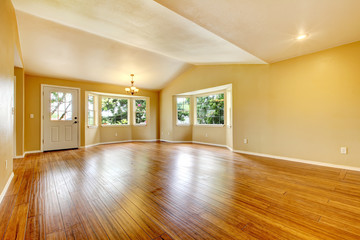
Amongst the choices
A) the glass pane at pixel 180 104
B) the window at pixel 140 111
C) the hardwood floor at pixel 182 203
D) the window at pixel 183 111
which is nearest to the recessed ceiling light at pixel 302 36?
the hardwood floor at pixel 182 203

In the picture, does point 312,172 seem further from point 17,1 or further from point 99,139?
point 99,139

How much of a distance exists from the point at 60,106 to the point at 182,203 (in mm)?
5473

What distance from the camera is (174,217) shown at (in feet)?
5.41

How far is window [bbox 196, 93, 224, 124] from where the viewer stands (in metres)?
6.07

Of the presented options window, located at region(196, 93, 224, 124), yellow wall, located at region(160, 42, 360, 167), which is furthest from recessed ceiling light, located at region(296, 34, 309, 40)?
window, located at region(196, 93, 224, 124)

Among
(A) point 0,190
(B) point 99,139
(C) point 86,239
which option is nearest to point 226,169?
(C) point 86,239

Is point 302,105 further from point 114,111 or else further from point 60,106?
point 60,106

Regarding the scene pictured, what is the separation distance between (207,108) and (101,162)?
4.23m

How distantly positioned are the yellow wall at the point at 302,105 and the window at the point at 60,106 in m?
5.16

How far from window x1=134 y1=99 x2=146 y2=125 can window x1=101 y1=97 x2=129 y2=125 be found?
418 millimetres

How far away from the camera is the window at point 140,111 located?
752 cm

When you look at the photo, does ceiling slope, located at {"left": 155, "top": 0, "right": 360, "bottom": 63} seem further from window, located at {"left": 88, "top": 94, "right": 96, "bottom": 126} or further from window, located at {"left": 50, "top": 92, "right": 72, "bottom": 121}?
window, located at {"left": 88, "top": 94, "right": 96, "bottom": 126}

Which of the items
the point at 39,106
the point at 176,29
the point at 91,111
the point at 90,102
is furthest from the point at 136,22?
the point at 91,111

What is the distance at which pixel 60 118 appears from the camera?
212 inches
